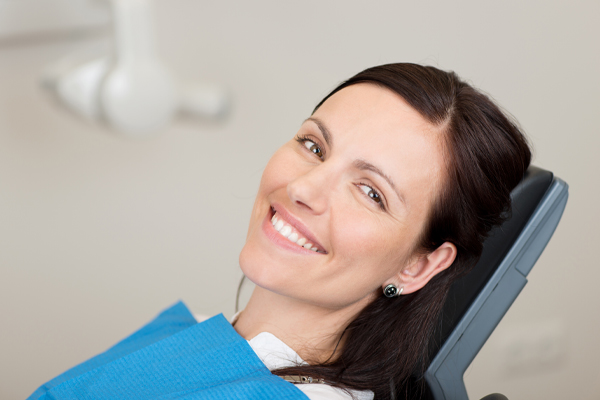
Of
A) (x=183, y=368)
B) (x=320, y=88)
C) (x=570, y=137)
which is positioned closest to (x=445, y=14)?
(x=320, y=88)

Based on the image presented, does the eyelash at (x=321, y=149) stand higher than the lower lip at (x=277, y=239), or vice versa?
the eyelash at (x=321, y=149)

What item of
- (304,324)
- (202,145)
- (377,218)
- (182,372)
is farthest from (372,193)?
(202,145)

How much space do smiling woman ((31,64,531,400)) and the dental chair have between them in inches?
1.0

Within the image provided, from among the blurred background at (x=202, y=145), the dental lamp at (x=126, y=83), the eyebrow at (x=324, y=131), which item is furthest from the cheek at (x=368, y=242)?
the blurred background at (x=202, y=145)

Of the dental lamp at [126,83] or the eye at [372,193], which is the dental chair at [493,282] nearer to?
the eye at [372,193]

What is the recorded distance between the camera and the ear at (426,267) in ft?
3.04

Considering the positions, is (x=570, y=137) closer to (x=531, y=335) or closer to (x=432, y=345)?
(x=531, y=335)

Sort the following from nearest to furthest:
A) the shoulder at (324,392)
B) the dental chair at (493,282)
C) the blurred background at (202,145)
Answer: the shoulder at (324,392) < the dental chair at (493,282) < the blurred background at (202,145)

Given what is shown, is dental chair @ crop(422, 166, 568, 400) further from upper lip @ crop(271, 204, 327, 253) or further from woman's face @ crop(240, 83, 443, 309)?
upper lip @ crop(271, 204, 327, 253)

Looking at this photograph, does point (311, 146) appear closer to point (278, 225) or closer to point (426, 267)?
point (278, 225)

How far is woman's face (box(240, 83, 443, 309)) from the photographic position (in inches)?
32.8

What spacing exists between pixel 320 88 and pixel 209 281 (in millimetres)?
645

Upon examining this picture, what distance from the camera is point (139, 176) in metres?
1.51

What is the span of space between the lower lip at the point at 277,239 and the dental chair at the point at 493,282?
10.9 inches
